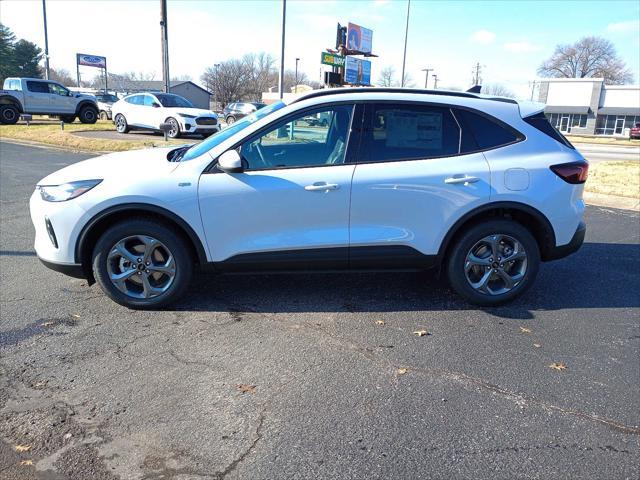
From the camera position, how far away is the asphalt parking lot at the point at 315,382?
2527mm

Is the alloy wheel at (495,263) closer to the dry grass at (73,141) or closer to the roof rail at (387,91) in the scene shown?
the roof rail at (387,91)

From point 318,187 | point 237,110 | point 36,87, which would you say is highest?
point 36,87

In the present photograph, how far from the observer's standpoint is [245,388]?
3133 millimetres

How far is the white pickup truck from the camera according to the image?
23.9 meters

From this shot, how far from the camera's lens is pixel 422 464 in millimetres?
2508

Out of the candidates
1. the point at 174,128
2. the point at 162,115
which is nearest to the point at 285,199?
the point at 174,128

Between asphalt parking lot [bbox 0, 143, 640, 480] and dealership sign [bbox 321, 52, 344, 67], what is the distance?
31.5m

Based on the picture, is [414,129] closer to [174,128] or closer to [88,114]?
[174,128]

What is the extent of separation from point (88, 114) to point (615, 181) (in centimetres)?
2334

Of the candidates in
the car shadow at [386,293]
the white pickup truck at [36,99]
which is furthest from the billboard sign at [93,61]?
the car shadow at [386,293]

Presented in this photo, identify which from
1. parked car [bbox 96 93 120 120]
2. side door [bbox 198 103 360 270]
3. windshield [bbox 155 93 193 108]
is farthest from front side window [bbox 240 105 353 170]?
parked car [bbox 96 93 120 120]

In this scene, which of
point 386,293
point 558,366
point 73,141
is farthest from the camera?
A: point 73,141

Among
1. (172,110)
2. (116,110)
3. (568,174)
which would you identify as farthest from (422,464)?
(116,110)

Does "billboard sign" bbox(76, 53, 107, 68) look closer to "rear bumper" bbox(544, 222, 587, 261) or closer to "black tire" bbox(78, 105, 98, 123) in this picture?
"black tire" bbox(78, 105, 98, 123)
